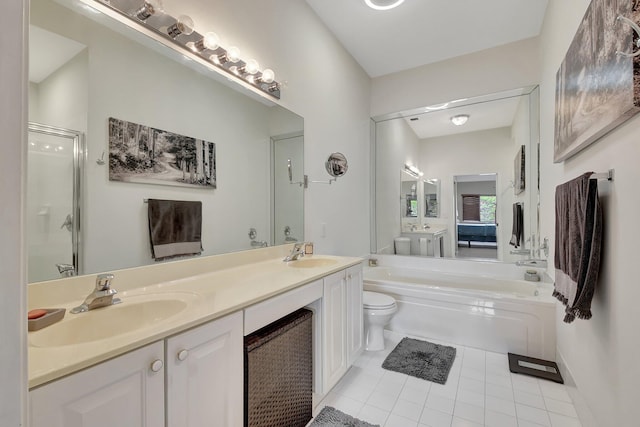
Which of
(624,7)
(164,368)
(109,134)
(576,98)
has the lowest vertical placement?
(164,368)

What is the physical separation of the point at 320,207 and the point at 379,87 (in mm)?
2073

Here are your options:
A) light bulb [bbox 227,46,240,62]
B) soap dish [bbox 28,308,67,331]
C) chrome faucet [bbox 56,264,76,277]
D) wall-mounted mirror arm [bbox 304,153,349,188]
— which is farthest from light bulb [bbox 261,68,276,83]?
soap dish [bbox 28,308,67,331]

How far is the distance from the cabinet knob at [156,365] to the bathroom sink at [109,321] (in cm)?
26

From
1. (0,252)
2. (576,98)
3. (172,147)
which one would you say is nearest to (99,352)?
(0,252)

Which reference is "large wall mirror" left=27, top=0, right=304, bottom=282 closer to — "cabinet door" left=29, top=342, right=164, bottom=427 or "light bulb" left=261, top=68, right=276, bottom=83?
"light bulb" left=261, top=68, right=276, bottom=83

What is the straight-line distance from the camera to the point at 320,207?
8.70 feet

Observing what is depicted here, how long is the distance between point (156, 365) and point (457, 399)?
6.03ft

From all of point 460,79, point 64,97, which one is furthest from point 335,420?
point 460,79

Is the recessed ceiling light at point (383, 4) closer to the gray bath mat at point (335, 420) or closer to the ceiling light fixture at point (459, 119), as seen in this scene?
the ceiling light fixture at point (459, 119)

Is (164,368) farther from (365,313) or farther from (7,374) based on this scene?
(365,313)

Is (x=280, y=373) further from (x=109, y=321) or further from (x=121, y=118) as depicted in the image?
(x=121, y=118)

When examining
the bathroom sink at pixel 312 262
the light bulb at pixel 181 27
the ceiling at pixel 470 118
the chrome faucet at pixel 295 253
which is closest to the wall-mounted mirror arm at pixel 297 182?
the chrome faucet at pixel 295 253

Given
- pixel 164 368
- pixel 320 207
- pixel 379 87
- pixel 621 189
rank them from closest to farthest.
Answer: pixel 164 368, pixel 621 189, pixel 320 207, pixel 379 87

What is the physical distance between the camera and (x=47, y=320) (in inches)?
34.7
